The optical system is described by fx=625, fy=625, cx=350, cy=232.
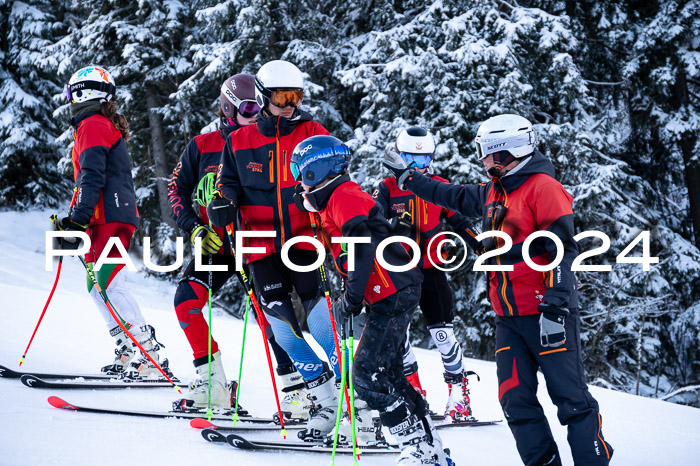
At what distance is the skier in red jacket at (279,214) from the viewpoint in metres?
3.92

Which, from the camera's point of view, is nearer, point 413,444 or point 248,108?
point 413,444

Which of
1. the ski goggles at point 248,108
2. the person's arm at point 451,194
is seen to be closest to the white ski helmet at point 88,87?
the ski goggles at point 248,108

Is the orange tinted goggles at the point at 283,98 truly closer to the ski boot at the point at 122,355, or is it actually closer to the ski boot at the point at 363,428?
the ski boot at the point at 363,428

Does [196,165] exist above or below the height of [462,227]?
above

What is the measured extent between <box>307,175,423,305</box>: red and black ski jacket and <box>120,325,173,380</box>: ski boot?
2.40 meters

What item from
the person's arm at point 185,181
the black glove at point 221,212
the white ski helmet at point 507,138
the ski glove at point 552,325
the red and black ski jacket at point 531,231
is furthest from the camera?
the person's arm at point 185,181

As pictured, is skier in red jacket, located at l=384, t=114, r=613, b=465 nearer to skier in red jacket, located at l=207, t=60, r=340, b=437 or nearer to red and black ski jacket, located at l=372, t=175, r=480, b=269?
skier in red jacket, located at l=207, t=60, r=340, b=437

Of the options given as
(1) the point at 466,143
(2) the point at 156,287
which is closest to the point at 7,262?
(2) the point at 156,287

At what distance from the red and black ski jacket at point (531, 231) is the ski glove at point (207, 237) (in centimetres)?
189

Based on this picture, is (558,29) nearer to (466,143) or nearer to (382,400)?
(466,143)

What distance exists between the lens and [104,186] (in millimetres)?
5012

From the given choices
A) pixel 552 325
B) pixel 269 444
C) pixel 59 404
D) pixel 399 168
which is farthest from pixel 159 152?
pixel 552 325

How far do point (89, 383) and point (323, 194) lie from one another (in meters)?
2.79

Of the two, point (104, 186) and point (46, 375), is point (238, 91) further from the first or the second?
point (46, 375)
